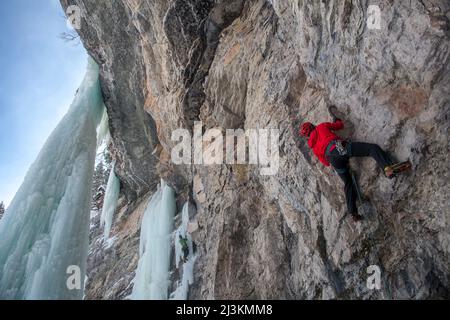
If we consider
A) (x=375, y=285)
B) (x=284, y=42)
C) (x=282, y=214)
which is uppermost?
(x=284, y=42)

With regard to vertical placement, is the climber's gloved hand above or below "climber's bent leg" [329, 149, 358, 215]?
above

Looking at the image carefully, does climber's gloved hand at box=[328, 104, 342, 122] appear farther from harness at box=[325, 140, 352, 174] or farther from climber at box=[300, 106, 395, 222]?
harness at box=[325, 140, 352, 174]

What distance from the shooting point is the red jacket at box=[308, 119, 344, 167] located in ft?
14.7

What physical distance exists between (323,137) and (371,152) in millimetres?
685

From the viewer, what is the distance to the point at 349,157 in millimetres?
4316

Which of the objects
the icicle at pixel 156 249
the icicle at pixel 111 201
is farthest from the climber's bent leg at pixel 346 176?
A: the icicle at pixel 111 201

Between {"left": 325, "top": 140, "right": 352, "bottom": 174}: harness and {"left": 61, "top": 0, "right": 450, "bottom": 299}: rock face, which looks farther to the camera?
{"left": 325, "top": 140, "right": 352, "bottom": 174}: harness

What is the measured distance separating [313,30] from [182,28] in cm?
416

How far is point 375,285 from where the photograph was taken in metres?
4.15

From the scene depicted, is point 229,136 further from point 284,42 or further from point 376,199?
point 376,199

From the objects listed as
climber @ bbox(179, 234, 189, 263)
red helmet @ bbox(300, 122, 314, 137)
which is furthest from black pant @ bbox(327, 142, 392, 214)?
climber @ bbox(179, 234, 189, 263)

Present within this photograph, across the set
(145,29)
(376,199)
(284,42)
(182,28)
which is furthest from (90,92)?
(376,199)

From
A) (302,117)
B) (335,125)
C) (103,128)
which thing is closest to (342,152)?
(335,125)

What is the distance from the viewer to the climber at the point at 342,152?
4.08 meters
